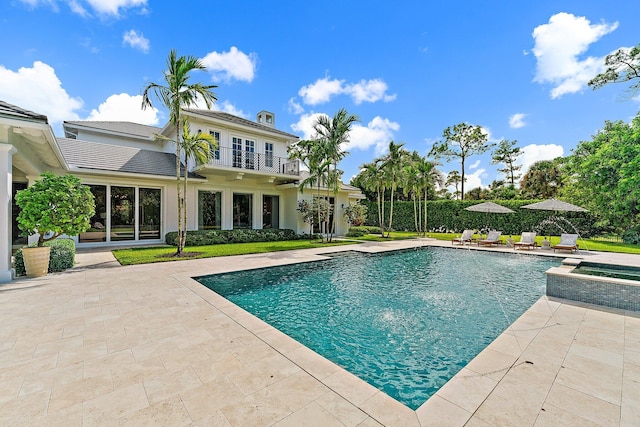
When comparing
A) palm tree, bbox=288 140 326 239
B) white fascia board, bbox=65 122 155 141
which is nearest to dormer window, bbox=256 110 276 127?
palm tree, bbox=288 140 326 239

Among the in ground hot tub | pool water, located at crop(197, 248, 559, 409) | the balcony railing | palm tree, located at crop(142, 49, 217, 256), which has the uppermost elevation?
palm tree, located at crop(142, 49, 217, 256)

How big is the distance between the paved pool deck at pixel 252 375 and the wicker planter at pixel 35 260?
332 cm

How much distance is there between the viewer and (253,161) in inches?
711

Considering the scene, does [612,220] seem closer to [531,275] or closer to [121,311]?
[531,275]

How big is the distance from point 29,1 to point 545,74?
2316cm

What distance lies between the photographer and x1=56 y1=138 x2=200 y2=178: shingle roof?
13734mm

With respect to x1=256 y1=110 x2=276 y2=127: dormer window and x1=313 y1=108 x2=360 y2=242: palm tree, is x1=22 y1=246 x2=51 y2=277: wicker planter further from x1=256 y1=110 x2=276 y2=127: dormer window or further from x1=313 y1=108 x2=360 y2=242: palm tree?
x1=256 y1=110 x2=276 y2=127: dormer window

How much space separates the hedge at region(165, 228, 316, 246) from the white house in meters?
1.06

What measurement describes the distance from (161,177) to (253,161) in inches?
218

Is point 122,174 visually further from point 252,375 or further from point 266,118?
point 252,375

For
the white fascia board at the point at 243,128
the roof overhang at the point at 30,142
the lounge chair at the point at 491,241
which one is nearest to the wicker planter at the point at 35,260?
the roof overhang at the point at 30,142

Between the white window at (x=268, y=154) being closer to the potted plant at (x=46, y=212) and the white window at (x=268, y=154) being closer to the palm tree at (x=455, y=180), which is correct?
the potted plant at (x=46, y=212)

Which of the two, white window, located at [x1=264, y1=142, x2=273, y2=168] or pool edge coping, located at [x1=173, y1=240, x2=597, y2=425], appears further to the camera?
white window, located at [x1=264, y1=142, x2=273, y2=168]

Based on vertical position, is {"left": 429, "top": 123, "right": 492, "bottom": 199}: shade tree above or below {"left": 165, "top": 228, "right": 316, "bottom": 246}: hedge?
above
